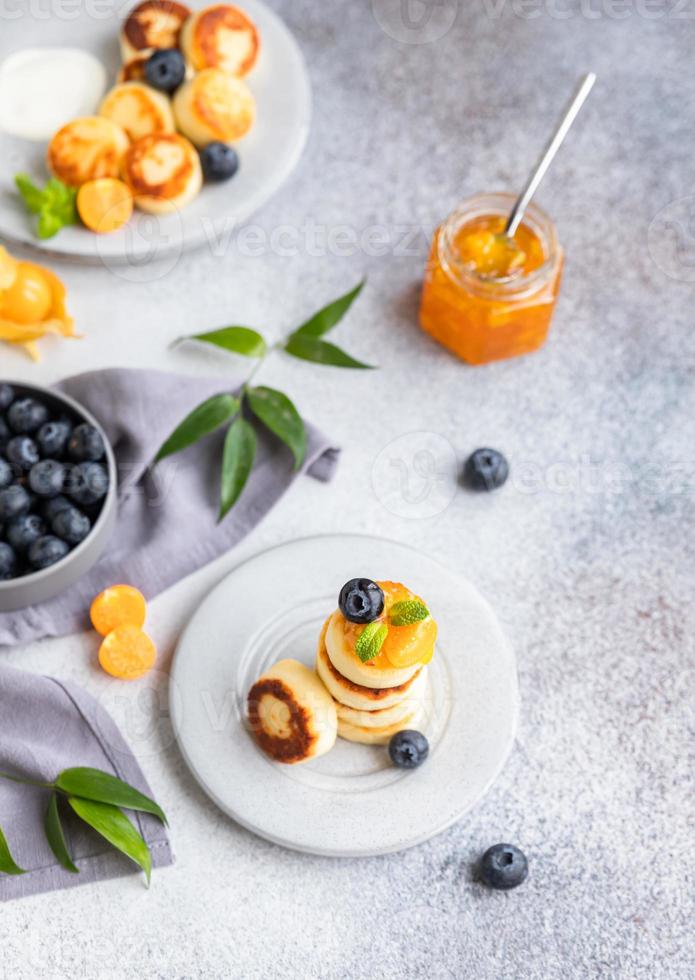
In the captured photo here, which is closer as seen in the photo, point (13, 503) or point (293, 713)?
point (293, 713)

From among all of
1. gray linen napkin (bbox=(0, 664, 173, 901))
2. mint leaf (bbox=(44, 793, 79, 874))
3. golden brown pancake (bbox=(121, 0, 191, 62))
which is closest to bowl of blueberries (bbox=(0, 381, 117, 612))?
gray linen napkin (bbox=(0, 664, 173, 901))


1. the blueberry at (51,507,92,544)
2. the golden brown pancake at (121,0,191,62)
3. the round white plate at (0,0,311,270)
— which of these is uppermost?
the golden brown pancake at (121,0,191,62)

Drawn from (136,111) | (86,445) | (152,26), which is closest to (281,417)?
(86,445)

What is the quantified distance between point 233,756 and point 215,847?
0.09 m

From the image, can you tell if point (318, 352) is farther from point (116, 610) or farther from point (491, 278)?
point (116, 610)

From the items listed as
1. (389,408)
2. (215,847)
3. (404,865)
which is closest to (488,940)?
(404,865)

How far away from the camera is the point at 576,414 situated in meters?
1.39

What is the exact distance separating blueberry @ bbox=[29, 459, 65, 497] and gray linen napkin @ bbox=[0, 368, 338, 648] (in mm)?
94

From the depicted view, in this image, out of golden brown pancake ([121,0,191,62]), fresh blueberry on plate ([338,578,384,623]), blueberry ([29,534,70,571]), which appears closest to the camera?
fresh blueberry on plate ([338,578,384,623])

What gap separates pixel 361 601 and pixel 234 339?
47 centimetres

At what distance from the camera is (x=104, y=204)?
1.40m

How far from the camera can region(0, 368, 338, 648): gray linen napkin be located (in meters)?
1.25

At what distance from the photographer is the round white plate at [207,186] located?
4.66 feet

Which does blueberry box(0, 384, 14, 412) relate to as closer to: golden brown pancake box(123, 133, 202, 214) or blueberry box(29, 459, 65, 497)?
blueberry box(29, 459, 65, 497)
